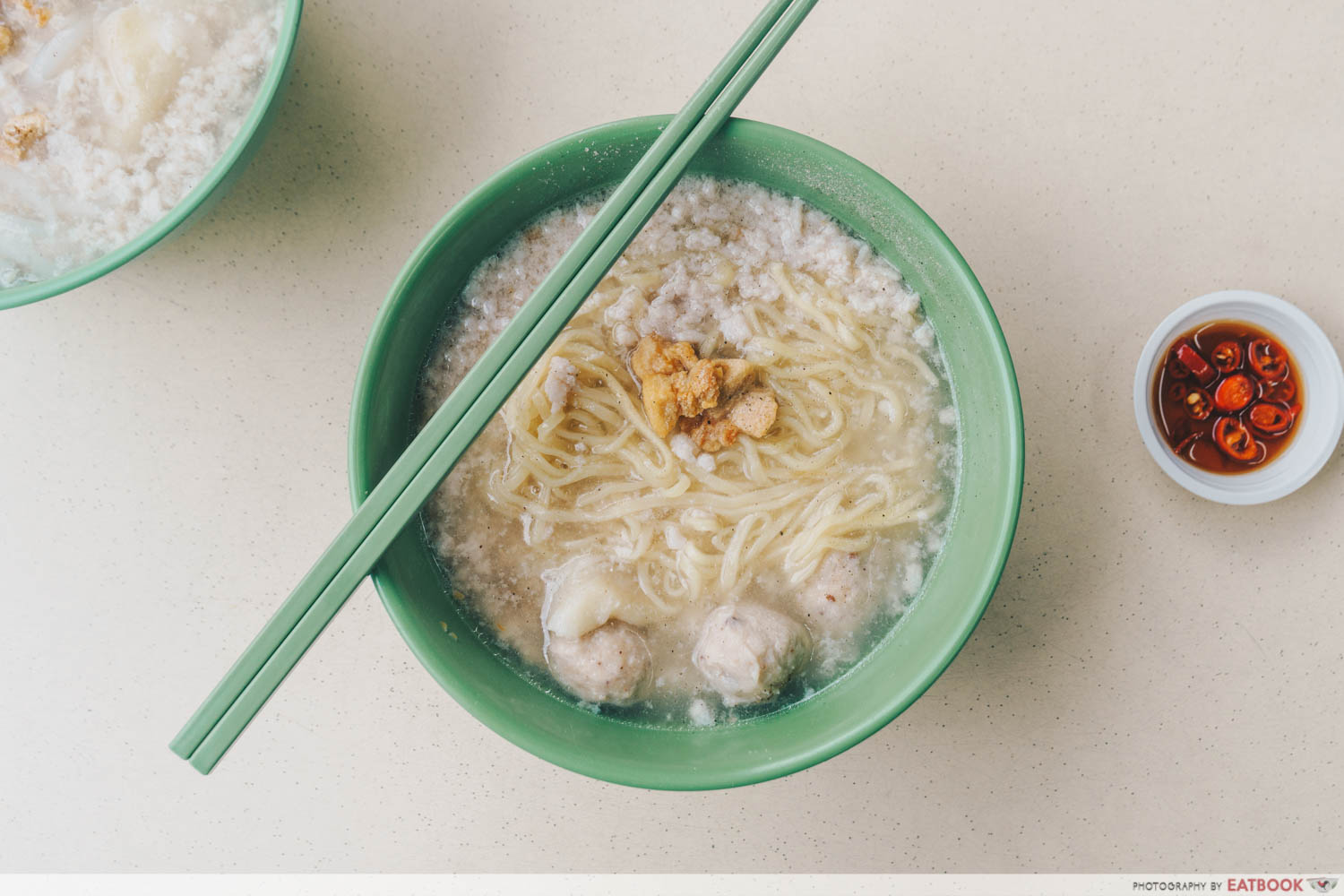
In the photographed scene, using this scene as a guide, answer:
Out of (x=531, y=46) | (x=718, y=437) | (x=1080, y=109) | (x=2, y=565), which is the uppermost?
(x=1080, y=109)

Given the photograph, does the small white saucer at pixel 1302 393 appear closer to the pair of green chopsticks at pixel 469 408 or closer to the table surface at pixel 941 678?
the table surface at pixel 941 678

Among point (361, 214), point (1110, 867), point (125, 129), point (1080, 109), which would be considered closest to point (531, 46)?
point (361, 214)

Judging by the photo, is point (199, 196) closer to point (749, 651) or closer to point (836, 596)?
point (749, 651)

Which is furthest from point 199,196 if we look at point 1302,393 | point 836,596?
point 1302,393

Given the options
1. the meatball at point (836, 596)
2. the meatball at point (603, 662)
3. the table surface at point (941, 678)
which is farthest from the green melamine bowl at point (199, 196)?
the meatball at point (836, 596)

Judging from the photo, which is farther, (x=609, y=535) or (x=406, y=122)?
(x=406, y=122)

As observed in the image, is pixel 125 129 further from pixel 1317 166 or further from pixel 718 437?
pixel 1317 166
